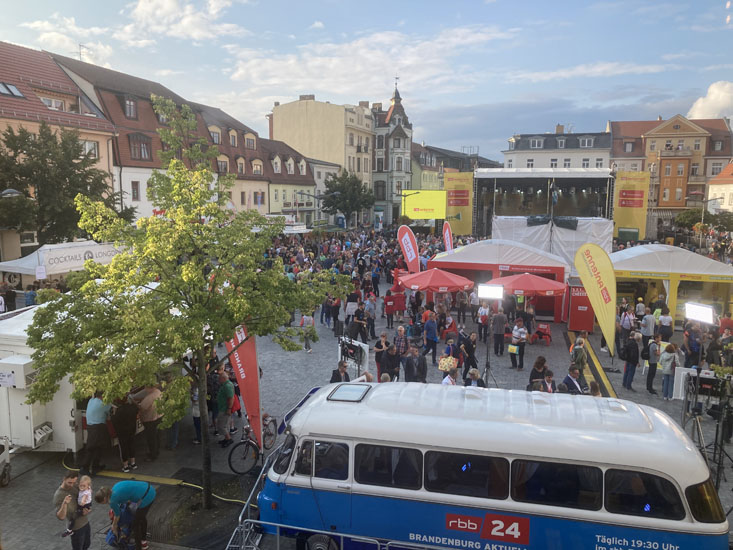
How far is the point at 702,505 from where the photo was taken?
591 cm

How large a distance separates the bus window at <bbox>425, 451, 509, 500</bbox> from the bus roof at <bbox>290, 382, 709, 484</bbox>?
144 millimetres

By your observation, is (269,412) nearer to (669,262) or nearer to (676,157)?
(669,262)

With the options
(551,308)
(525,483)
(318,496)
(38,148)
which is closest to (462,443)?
(525,483)

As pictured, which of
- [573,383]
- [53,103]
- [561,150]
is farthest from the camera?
[561,150]

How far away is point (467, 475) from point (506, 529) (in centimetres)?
73

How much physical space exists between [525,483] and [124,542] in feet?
16.8

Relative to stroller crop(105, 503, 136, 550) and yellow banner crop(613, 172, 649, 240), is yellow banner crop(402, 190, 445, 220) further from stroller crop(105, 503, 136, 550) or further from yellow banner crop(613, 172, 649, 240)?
stroller crop(105, 503, 136, 550)

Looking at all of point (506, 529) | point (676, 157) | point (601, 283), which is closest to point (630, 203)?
point (601, 283)

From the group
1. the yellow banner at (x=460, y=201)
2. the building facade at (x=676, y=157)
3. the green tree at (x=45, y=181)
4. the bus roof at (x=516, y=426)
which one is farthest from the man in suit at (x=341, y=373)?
the building facade at (x=676, y=157)

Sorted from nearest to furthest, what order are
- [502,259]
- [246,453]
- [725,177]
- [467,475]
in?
[467,475], [246,453], [502,259], [725,177]

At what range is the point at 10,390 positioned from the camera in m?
9.49

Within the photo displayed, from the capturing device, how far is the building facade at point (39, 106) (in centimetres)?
2611

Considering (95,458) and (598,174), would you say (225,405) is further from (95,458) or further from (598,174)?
(598,174)

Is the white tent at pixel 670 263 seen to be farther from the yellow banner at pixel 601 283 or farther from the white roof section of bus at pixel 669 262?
the yellow banner at pixel 601 283
